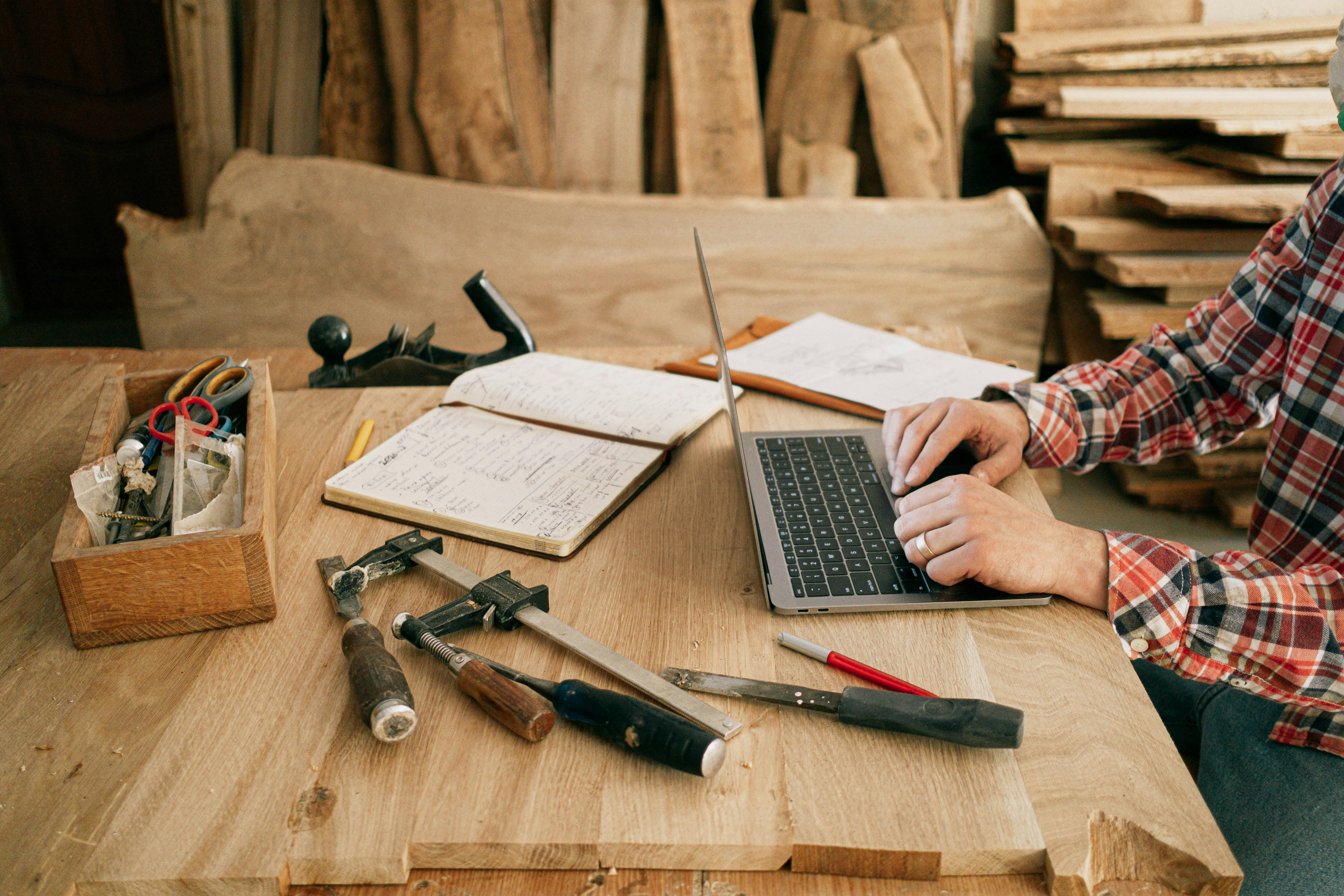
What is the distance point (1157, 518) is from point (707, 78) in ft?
5.93

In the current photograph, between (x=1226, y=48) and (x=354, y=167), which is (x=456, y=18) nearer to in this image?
(x=354, y=167)

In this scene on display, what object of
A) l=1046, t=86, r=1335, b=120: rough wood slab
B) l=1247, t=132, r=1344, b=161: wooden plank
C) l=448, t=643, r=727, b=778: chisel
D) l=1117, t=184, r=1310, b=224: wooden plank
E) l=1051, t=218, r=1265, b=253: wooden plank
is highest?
l=1046, t=86, r=1335, b=120: rough wood slab

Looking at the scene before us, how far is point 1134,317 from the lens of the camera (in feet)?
7.56

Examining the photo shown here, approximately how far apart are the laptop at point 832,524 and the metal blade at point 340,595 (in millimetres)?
375

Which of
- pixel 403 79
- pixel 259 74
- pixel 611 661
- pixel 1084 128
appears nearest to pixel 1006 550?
pixel 611 661

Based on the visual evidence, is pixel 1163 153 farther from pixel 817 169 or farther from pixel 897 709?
pixel 897 709

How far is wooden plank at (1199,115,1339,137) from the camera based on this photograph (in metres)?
2.15

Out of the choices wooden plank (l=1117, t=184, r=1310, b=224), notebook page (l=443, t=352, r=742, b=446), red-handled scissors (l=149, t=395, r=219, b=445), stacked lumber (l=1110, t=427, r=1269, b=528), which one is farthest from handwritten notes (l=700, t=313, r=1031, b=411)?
stacked lumber (l=1110, t=427, r=1269, b=528)

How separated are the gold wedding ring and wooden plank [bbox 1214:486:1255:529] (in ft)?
6.96

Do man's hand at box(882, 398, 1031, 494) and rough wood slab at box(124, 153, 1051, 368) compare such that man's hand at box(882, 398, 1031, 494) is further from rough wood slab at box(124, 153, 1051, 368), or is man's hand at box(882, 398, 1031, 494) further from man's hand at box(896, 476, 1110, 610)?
rough wood slab at box(124, 153, 1051, 368)

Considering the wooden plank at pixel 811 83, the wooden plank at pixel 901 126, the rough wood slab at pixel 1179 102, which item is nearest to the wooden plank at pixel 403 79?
the wooden plank at pixel 811 83

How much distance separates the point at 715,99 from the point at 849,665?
2.07 m

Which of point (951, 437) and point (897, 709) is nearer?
point (897, 709)

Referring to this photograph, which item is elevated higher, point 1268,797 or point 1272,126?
point 1272,126
